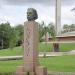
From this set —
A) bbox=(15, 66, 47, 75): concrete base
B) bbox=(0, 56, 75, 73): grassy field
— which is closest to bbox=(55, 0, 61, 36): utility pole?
bbox=(0, 56, 75, 73): grassy field

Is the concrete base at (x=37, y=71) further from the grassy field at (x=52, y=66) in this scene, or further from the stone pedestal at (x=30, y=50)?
the grassy field at (x=52, y=66)

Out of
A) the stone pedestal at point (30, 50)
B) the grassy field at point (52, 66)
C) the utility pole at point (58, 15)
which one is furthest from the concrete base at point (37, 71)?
the utility pole at point (58, 15)

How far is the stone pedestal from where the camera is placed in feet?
61.9

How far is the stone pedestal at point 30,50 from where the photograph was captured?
18.9m

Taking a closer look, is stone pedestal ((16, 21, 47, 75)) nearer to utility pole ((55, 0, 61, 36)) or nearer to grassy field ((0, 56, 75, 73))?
grassy field ((0, 56, 75, 73))

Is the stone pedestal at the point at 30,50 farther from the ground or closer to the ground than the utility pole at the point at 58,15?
closer to the ground

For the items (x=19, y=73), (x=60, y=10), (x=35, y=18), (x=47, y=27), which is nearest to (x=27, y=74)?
(x=19, y=73)

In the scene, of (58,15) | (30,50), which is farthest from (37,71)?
(58,15)

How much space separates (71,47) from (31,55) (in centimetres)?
5552

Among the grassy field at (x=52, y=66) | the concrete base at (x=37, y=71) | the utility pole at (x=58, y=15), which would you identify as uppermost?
the utility pole at (x=58, y=15)

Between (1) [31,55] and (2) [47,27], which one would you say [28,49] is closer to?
(1) [31,55]

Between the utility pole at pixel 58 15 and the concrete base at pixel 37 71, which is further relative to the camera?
the utility pole at pixel 58 15

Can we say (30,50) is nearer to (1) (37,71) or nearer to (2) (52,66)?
(1) (37,71)

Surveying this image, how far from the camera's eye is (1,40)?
289 feet
